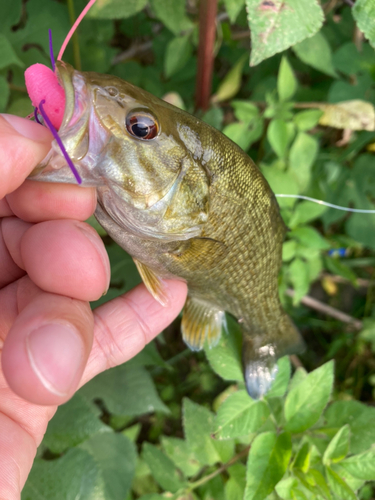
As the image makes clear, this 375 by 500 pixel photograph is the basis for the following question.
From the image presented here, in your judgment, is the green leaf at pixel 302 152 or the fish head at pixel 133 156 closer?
the fish head at pixel 133 156

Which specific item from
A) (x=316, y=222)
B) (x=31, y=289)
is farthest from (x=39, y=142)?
(x=316, y=222)

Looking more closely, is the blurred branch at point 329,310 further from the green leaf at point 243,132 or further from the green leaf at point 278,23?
the green leaf at point 278,23

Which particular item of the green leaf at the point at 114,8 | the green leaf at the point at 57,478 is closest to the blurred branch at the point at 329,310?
the green leaf at the point at 57,478

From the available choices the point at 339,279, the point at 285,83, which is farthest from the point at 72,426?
the point at 339,279

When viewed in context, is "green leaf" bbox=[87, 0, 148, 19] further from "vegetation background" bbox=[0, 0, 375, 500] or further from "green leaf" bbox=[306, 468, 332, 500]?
"green leaf" bbox=[306, 468, 332, 500]

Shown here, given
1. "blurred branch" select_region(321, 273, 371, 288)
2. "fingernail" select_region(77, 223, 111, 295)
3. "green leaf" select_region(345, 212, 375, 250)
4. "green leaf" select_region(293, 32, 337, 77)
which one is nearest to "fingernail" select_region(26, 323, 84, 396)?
"fingernail" select_region(77, 223, 111, 295)

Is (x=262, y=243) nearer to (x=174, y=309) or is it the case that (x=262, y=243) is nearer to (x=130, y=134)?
(x=174, y=309)

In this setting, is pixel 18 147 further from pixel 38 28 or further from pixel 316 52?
pixel 316 52
